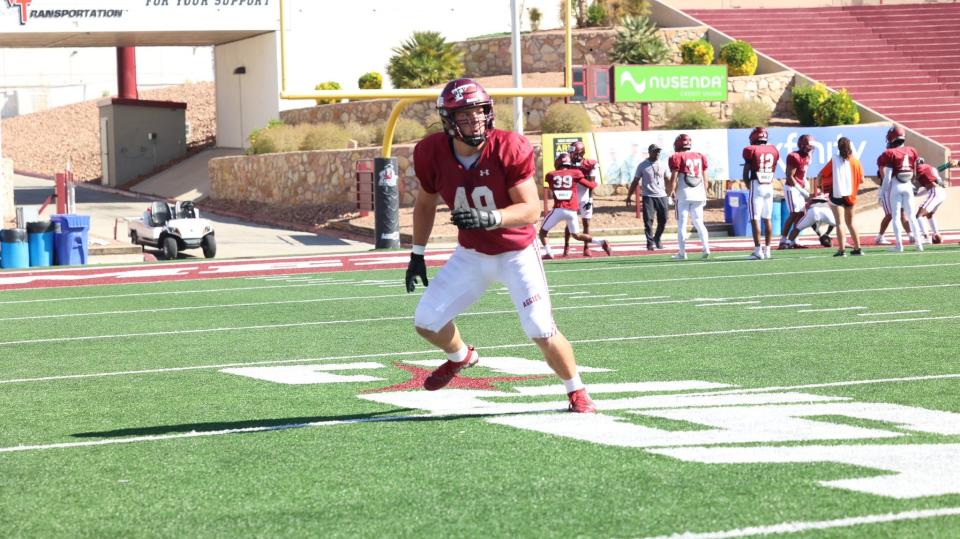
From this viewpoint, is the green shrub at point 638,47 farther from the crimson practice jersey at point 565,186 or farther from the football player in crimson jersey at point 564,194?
the crimson practice jersey at point 565,186

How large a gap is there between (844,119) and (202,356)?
91.0 feet

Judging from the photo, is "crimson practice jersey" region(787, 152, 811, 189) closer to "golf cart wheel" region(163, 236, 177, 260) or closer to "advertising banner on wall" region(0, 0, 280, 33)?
"golf cart wheel" region(163, 236, 177, 260)

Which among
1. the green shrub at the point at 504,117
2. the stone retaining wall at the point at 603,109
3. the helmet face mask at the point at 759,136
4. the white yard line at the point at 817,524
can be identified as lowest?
the white yard line at the point at 817,524

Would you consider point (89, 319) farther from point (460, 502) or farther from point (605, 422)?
point (460, 502)

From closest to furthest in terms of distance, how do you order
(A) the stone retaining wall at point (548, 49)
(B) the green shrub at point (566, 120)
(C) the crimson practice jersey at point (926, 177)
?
1. (C) the crimson practice jersey at point (926, 177)
2. (B) the green shrub at point (566, 120)
3. (A) the stone retaining wall at point (548, 49)

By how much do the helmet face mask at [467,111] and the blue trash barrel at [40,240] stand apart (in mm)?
18279

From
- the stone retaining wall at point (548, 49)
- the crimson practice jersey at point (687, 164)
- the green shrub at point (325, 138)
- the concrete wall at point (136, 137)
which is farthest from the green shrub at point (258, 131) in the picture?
the crimson practice jersey at point (687, 164)

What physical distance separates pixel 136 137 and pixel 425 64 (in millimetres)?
11498

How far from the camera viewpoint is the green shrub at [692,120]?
116ft

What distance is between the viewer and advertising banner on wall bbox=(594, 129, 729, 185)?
31.8 meters

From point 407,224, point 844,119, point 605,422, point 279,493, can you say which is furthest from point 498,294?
point 844,119

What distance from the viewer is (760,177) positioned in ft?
65.2

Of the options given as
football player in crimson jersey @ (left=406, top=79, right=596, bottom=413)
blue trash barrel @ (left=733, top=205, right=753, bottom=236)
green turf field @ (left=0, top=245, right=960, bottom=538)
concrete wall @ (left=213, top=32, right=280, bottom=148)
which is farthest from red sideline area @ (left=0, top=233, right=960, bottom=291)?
concrete wall @ (left=213, top=32, right=280, bottom=148)

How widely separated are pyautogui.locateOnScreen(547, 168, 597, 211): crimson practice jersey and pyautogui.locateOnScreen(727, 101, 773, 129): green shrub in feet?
49.3
